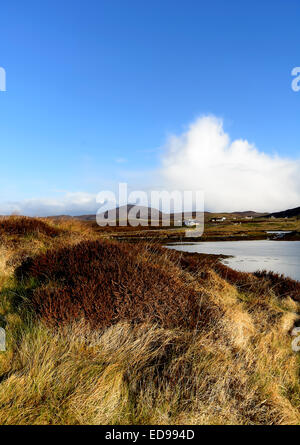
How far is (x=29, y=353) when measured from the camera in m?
3.35

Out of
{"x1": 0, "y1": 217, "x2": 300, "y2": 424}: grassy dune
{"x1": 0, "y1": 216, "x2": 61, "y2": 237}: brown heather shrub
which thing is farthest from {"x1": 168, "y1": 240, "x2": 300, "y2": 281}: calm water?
{"x1": 0, "y1": 217, "x2": 300, "y2": 424}: grassy dune

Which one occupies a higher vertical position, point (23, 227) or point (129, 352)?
point (23, 227)

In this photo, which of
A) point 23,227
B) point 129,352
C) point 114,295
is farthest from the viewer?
point 23,227

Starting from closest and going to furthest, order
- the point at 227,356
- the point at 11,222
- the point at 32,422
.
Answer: the point at 32,422 < the point at 227,356 < the point at 11,222

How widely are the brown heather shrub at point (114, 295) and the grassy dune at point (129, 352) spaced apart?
19 millimetres

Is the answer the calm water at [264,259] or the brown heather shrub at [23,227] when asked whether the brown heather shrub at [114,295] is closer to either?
the brown heather shrub at [23,227]

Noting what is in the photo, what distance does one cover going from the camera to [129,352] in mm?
3713

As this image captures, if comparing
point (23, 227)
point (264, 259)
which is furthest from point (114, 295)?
point (264, 259)

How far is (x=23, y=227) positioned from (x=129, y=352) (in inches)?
324

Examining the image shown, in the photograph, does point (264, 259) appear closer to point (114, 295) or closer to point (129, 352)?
point (114, 295)

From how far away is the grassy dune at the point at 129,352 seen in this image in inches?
111
